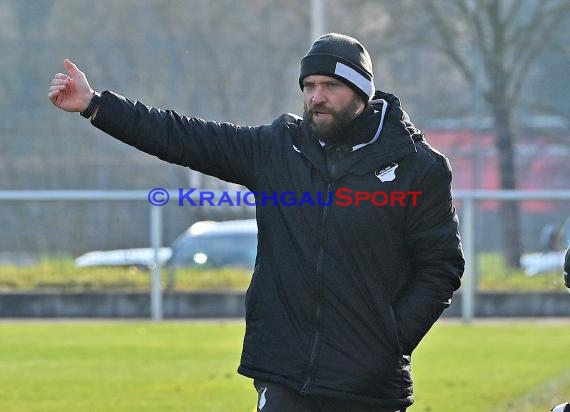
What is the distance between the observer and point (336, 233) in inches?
203

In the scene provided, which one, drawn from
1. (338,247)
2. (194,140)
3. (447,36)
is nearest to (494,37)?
(447,36)

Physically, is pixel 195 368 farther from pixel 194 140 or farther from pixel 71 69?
pixel 71 69

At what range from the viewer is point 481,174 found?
1941 centimetres

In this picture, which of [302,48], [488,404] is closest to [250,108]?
[302,48]

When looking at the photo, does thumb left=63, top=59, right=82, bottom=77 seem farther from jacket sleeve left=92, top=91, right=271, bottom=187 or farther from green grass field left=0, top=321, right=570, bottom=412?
green grass field left=0, top=321, right=570, bottom=412

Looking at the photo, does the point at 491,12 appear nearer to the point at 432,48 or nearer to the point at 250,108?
the point at 432,48

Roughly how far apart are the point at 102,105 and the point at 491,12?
15.8 meters

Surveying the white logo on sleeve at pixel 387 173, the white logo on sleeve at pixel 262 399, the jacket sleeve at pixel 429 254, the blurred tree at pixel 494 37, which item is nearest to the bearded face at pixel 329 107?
the white logo on sleeve at pixel 387 173

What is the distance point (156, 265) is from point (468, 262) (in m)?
3.80

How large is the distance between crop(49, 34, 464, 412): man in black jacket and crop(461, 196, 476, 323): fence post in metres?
12.2

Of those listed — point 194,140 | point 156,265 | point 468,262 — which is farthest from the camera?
point 468,262

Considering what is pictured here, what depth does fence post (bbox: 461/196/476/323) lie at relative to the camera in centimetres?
1752
